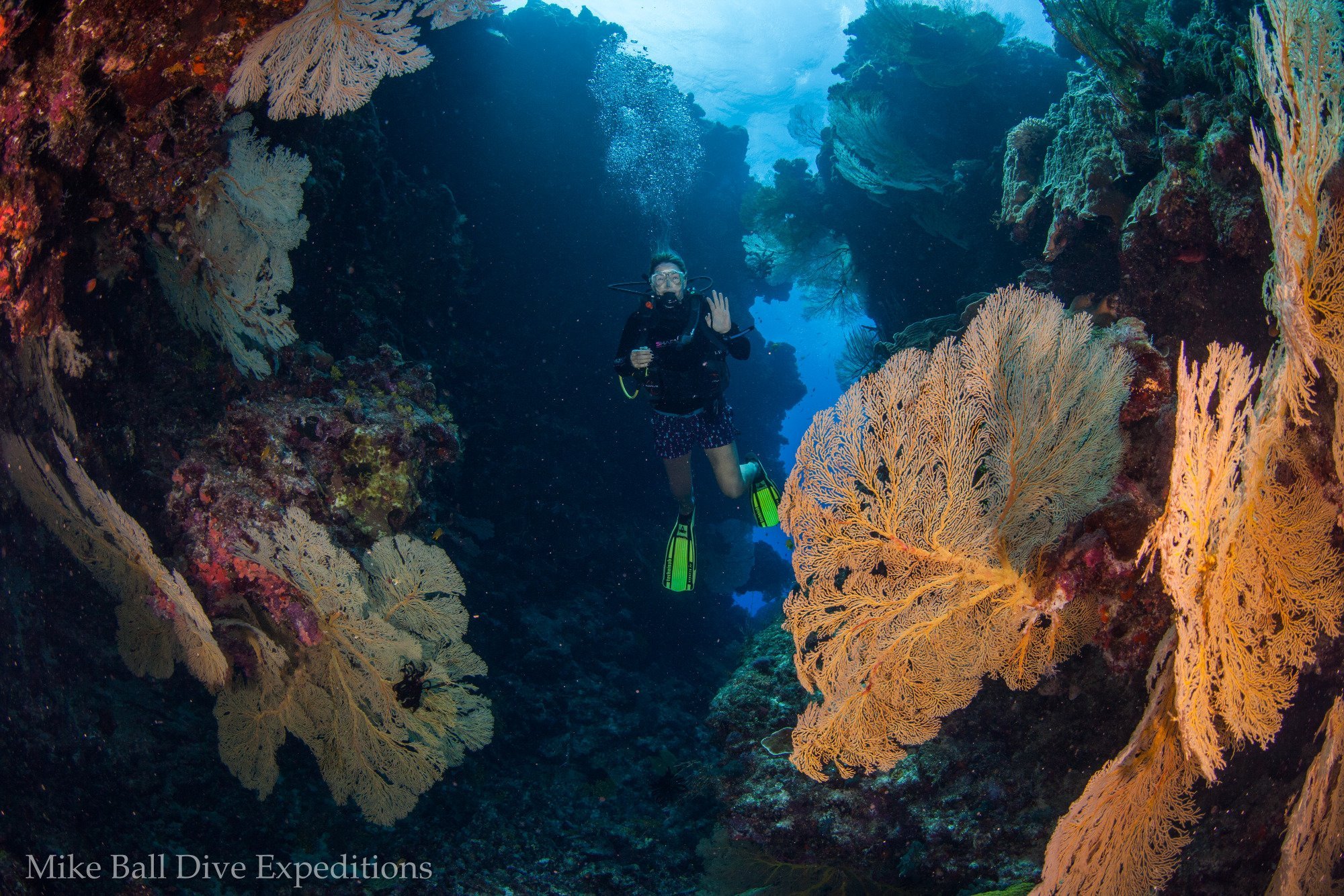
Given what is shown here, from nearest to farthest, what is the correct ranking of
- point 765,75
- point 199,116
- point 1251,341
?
point 1251,341 → point 199,116 → point 765,75

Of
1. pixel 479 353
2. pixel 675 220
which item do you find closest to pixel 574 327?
pixel 479 353

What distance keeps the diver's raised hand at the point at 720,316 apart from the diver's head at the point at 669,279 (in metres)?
0.38

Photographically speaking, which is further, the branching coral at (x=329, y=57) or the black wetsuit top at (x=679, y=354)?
the black wetsuit top at (x=679, y=354)

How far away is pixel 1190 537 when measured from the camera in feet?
6.18

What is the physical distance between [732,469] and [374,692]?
13.4 ft

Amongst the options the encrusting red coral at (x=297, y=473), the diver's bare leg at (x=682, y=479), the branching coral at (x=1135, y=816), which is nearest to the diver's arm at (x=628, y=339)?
the diver's bare leg at (x=682, y=479)

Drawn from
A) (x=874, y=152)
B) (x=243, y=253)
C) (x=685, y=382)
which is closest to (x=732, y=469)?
(x=685, y=382)

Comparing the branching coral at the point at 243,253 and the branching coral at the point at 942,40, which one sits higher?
the branching coral at the point at 942,40

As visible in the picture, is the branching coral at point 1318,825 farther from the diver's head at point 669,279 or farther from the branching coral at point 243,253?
the branching coral at point 243,253

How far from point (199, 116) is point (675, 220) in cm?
1171

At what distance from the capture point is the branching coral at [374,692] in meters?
3.53

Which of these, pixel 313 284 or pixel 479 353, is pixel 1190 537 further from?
pixel 479 353

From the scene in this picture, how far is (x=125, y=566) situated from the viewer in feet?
12.1

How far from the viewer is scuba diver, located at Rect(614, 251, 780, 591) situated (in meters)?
5.86
